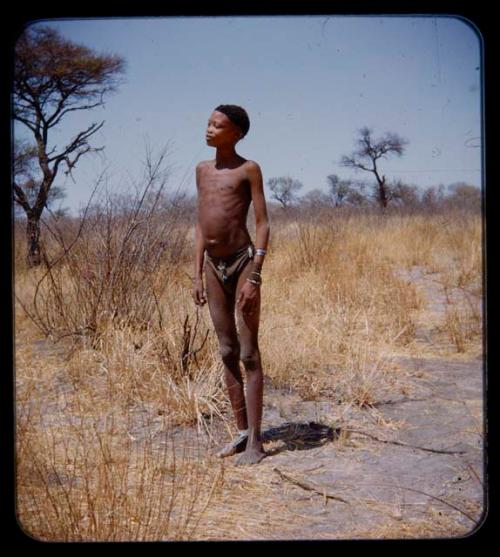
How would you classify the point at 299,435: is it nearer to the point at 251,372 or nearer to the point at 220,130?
the point at 251,372

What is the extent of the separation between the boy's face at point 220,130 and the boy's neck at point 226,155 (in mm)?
33

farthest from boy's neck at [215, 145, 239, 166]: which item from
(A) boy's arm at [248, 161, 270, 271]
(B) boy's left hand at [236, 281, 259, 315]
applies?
(B) boy's left hand at [236, 281, 259, 315]

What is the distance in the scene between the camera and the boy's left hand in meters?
3.57

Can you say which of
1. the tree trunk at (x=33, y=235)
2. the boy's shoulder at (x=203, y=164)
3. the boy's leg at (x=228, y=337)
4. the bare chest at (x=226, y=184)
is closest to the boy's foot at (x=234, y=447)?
the boy's leg at (x=228, y=337)

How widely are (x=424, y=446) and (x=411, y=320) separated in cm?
326

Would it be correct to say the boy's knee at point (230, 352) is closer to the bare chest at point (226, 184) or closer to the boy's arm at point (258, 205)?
the boy's arm at point (258, 205)

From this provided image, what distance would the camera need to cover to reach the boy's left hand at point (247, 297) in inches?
141

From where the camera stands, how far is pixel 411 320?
715 cm

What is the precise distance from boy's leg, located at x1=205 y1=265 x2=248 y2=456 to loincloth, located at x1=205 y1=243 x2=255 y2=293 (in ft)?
0.12

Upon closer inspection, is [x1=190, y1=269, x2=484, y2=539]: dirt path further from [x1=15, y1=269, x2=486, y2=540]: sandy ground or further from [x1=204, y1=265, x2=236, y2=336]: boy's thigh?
[x1=204, y1=265, x2=236, y2=336]: boy's thigh

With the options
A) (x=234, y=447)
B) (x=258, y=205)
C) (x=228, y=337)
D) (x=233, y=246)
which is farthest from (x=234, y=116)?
(x=234, y=447)

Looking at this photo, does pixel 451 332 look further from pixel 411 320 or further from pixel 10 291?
pixel 10 291

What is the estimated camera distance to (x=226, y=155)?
3.69 meters

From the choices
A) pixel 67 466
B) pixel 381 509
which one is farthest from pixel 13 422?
pixel 381 509
